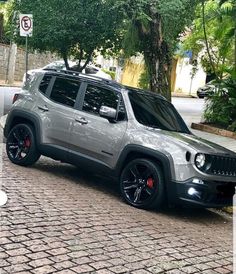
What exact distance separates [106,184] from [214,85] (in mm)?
8298

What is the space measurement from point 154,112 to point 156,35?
4.25 m

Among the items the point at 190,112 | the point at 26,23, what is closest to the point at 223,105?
the point at 26,23

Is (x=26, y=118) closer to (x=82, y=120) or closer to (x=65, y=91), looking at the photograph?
(x=65, y=91)

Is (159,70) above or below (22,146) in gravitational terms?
above

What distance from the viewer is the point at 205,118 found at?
1603cm

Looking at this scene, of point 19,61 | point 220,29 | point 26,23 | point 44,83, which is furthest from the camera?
point 19,61

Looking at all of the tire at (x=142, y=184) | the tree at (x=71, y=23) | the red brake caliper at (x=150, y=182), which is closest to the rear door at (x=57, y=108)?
the tire at (x=142, y=184)

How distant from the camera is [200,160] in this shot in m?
6.85

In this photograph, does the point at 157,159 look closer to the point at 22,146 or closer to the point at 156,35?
the point at 22,146

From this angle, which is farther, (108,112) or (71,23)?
(71,23)

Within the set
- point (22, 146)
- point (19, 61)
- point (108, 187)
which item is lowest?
point (108, 187)

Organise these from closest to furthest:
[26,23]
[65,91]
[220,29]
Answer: [65,91] < [26,23] < [220,29]

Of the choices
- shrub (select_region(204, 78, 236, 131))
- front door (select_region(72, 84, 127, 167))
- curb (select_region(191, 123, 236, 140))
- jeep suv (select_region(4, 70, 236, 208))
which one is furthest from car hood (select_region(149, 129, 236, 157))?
shrub (select_region(204, 78, 236, 131))

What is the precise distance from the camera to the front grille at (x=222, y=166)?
6941 millimetres
